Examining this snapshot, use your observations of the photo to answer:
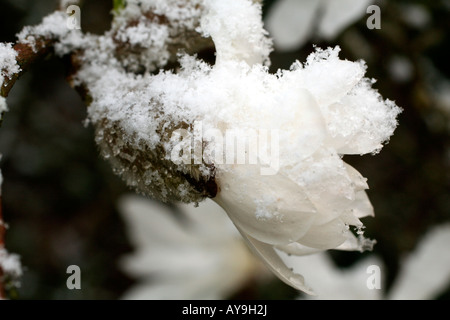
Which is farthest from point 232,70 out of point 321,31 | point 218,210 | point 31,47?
point 218,210

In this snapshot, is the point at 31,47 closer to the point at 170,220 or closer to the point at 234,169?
the point at 234,169

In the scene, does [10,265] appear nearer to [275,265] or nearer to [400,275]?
[275,265]

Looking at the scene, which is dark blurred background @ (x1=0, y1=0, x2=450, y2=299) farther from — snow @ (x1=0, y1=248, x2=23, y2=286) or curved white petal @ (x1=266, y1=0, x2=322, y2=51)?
snow @ (x1=0, y1=248, x2=23, y2=286)

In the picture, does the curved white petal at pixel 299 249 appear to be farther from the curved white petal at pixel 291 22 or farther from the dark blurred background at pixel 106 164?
the dark blurred background at pixel 106 164

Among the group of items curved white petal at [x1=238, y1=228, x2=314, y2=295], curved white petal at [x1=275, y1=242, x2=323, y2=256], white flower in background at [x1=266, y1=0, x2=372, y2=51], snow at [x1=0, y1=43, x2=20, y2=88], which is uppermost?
white flower in background at [x1=266, y1=0, x2=372, y2=51]

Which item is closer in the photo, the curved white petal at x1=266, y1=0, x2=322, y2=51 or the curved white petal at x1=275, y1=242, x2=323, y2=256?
the curved white petal at x1=275, y1=242, x2=323, y2=256

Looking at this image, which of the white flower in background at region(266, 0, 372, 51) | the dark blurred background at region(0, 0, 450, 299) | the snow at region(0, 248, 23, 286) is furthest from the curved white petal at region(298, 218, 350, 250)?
the dark blurred background at region(0, 0, 450, 299)

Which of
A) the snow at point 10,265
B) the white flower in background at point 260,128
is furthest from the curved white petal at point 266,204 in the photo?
the snow at point 10,265

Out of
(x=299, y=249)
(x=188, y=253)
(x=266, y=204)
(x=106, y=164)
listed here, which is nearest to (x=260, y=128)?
(x=266, y=204)
